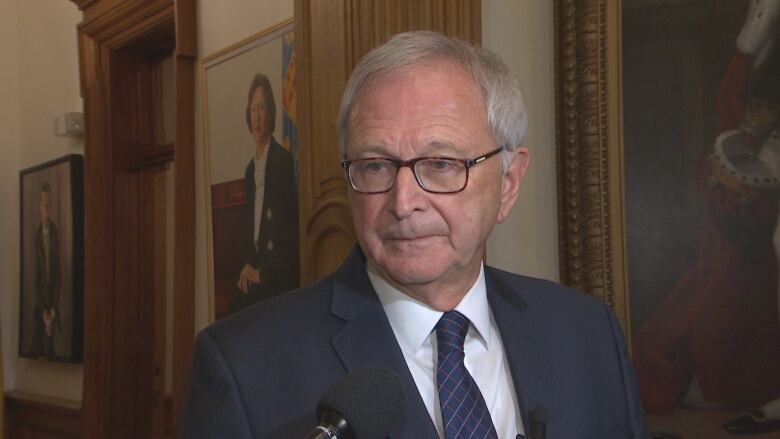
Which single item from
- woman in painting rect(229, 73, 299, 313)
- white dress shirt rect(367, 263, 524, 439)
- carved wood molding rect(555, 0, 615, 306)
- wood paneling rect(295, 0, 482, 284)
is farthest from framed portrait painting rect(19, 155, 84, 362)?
white dress shirt rect(367, 263, 524, 439)

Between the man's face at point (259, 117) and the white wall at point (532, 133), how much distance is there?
5.45ft

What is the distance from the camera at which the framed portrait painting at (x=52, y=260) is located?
5.88 meters

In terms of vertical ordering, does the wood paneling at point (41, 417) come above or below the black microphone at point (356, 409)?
below

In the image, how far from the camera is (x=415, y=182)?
147 centimetres

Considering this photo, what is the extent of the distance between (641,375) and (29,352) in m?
5.49

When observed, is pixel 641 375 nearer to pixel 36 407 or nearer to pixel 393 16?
pixel 393 16

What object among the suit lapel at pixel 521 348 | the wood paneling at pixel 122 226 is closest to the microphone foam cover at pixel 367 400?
the suit lapel at pixel 521 348

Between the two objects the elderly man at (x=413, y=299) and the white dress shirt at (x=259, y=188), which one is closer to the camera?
the elderly man at (x=413, y=299)

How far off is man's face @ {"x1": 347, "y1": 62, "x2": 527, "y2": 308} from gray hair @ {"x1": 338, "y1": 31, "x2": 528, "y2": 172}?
0.07 feet

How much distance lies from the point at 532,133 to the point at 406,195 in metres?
1.19

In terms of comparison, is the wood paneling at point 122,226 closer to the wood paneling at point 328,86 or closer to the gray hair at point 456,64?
the wood paneling at point 328,86

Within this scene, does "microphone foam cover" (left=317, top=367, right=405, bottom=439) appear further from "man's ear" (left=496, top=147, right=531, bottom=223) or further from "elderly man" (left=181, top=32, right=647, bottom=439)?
"man's ear" (left=496, top=147, right=531, bottom=223)

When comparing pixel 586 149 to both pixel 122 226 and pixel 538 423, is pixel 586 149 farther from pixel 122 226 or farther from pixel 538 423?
pixel 122 226

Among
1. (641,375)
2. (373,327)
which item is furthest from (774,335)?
(373,327)
